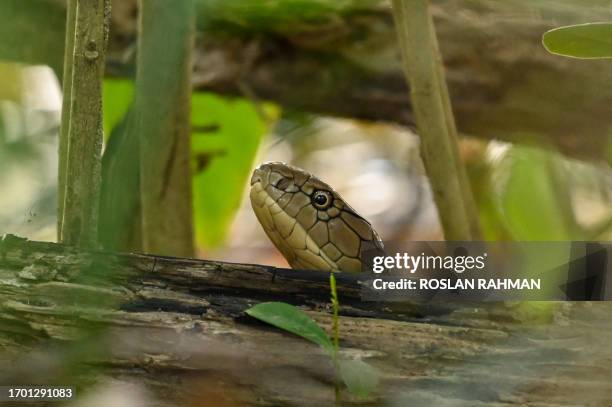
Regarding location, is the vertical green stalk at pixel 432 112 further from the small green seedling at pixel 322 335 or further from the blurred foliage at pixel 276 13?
the blurred foliage at pixel 276 13

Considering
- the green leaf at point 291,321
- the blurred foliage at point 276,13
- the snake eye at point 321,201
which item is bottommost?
the green leaf at point 291,321

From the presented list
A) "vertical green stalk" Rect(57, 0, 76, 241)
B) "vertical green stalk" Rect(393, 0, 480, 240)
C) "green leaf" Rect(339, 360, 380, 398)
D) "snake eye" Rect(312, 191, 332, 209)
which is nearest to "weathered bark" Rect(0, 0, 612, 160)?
"snake eye" Rect(312, 191, 332, 209)

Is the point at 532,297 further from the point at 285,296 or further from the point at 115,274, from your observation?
the point at 115,274

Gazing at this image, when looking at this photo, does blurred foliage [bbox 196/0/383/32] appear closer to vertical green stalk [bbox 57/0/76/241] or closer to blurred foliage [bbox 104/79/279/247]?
blurred foliage [bbox 104/79/279/247]

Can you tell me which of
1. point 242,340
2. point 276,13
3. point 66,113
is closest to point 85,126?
point 66,113

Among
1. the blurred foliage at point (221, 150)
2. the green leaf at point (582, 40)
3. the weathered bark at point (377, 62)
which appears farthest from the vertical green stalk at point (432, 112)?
the blurred foliage at point (221, 150)

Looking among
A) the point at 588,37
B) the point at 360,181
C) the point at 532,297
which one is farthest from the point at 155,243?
the point at 360,181
